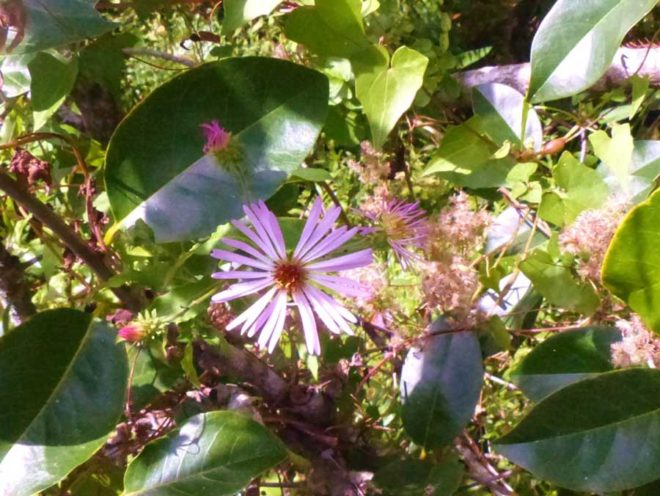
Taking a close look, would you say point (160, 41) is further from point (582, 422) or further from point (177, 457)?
point (582, 422)

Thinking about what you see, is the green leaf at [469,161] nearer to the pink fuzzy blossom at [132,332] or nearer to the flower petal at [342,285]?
the flower petal at [342,285]

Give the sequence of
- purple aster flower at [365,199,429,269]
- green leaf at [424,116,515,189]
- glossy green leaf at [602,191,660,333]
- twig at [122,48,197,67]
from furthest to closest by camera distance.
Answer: twig at [122,48,197,67] < green leaf at [424,116,515,189] < purple aster flower at [365,199,429,269] < glossy green leaf at [602,191,660,333]

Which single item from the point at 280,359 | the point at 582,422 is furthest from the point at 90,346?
the point at 582,422

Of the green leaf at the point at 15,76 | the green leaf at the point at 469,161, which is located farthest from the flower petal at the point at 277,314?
the green leaf at the point at 15,76

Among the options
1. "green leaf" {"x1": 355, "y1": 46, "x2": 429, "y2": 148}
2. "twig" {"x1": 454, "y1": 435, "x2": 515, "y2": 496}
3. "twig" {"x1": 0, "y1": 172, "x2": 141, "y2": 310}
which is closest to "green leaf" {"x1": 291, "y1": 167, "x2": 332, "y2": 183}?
"green leaf" {"x1": 355, "y1": 46, "x2": 429, "y2": 148}

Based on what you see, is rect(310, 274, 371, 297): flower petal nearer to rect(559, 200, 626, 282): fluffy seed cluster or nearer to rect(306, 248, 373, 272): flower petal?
rect(306, 248, 373, 272): flower petal

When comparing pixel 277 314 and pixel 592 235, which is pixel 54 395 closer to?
pixel 277 314
